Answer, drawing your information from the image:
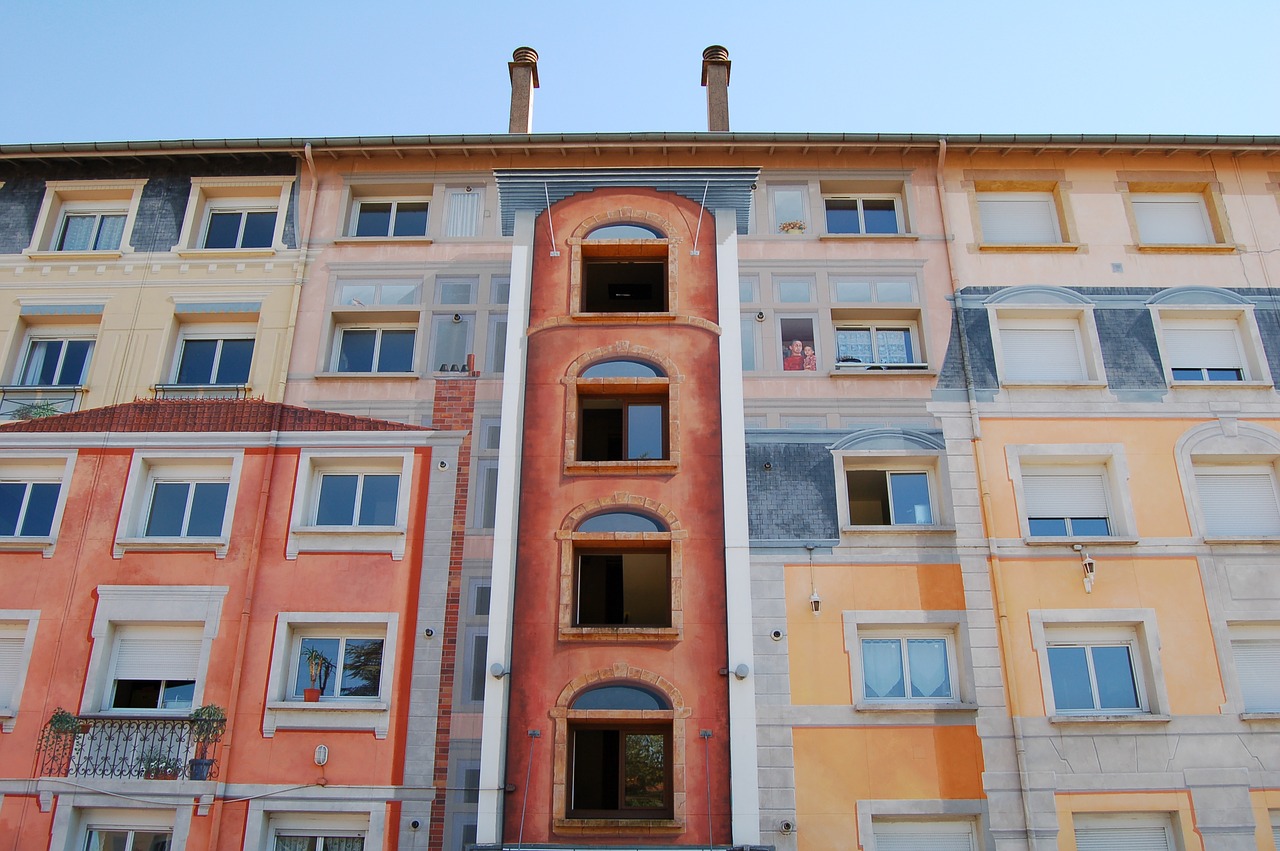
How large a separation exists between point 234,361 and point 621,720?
38.5 ft

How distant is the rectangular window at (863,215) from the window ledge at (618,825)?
537 inches

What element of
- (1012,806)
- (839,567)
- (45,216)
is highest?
(45,216)

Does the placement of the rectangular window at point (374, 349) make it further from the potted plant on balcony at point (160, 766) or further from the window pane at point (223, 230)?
the potted plant on balcony at point (160, 766)

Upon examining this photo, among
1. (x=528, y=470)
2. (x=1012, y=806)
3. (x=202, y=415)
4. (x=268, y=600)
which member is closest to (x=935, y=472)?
(x=1012, y=806)

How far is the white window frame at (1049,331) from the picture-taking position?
21844 mm

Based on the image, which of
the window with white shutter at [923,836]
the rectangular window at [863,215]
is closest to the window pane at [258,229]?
the rectangular window at [863,215]

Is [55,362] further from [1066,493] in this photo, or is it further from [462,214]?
[1066,493]

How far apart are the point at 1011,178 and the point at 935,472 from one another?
788 cm

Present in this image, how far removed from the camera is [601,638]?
19.1 m

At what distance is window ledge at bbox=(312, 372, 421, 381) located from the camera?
862 inches

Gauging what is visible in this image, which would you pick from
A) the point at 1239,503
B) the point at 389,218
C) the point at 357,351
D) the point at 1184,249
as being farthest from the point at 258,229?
the point at 1239,503

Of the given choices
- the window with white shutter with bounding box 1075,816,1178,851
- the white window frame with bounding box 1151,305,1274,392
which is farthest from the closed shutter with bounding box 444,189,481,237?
the window with white shutter with bounding box 1075,816,1178,851

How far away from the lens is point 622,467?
20.4m

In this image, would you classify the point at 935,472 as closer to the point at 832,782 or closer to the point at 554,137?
the point at 832,782
